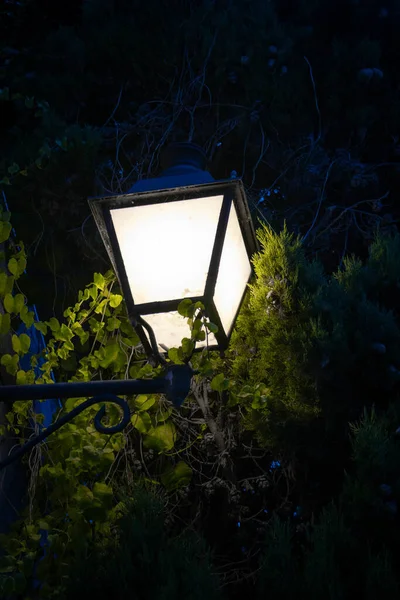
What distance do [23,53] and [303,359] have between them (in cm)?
339

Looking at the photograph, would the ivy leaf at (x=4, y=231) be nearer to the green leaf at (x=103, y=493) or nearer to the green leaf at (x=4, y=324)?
the green leaf at (x=4, y=324)

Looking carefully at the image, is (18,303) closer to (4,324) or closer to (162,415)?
(4,324)

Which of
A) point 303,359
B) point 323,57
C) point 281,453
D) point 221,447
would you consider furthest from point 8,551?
point 323,57

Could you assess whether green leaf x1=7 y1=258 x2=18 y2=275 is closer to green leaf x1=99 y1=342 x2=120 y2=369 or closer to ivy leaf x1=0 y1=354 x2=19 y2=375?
ivy leaf x1=0 y1=354 x2=19 y2=375

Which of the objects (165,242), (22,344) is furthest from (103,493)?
(165,242)

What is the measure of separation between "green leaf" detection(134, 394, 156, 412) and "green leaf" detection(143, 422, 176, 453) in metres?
0.18

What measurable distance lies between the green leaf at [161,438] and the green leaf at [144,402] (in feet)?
0.58

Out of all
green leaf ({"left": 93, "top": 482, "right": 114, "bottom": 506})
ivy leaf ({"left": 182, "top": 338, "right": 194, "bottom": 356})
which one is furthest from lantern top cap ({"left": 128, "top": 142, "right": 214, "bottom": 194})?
green leaf ({"left": 93, "top": 482, "right": 114, "bottom": 506})

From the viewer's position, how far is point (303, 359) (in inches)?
108

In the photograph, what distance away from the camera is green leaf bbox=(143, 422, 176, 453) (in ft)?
9.95

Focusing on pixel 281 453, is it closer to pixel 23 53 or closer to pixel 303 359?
pixel 303 359

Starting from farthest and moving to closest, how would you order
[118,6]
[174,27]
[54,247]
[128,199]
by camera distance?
[118,6] < [174,27] < [54,247] < [128,199]

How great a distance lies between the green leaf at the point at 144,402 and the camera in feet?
9.66

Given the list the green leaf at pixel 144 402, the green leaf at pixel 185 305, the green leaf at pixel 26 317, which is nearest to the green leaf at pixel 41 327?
the green leaf at pixel 26 317
